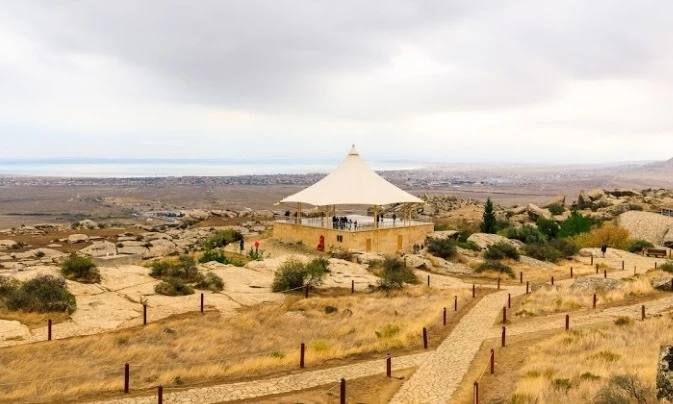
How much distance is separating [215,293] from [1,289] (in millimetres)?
7155

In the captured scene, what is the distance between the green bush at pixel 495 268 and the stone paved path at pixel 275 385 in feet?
56.8

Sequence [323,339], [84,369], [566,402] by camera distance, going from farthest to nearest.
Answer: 1. [323,339]
2. [84,369]
3. [566,402]

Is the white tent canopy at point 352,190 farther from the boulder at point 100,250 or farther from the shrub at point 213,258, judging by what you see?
the boulder at point 100,250

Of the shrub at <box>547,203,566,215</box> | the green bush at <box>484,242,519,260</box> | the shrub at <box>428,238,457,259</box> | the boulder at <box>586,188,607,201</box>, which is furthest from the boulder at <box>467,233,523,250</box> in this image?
the boulder at <box>586,188,607,201</box>

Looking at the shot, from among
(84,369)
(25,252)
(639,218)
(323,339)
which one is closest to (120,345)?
(84,369)

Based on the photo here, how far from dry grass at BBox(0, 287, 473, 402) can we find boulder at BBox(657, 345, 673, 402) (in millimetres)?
7940

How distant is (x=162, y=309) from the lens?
64.6 feet

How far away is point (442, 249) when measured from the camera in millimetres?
34938

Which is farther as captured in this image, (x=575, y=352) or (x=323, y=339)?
(x=323, y=339)

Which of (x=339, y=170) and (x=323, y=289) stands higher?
(x=339, y=170)

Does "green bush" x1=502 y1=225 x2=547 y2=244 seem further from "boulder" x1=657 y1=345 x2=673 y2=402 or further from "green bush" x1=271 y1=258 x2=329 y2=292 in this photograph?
"boulder" x1=657 y1=345 x2=673 y2=402

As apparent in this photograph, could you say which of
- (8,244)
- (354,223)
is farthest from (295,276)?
(8,244)

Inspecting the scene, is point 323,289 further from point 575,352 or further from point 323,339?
point 575,352

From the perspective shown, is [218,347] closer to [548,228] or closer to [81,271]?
[81,271]
